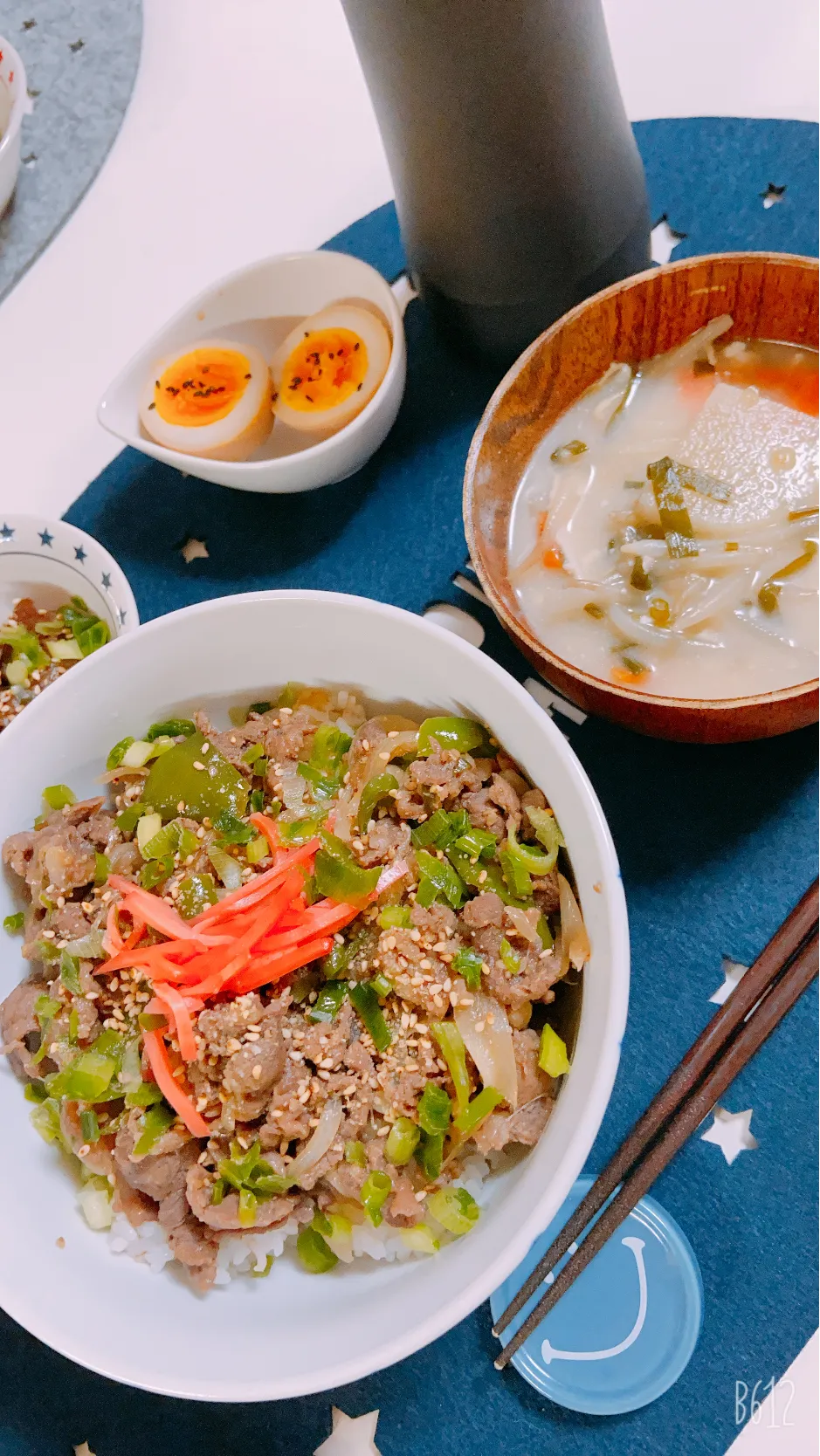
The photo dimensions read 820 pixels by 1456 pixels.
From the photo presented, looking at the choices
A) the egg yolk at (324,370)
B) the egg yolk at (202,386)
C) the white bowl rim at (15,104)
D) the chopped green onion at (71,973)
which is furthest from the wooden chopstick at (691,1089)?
the white bowl rim at (15,104)

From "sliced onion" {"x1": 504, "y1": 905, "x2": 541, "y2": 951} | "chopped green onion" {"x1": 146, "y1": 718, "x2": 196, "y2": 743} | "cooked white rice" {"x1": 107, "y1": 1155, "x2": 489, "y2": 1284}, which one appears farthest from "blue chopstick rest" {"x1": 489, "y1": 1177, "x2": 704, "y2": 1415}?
"chopped green onion" {"x1": 146, "y1": 718, "x2": 196, "y2": 743}

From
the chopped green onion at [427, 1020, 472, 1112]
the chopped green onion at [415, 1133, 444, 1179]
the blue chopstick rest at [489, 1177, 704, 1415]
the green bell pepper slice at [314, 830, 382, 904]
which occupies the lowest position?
the blue chopstick rest at [489, 1177, 704, 1415]

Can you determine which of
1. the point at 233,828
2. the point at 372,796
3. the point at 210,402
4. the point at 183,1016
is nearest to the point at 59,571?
the point at 210,402

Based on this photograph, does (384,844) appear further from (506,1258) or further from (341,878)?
(506,1258)

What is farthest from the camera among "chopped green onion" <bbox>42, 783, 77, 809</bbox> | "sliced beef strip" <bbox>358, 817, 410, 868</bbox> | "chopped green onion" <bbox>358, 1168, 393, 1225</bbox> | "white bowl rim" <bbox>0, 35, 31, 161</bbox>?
"white bowl rim" <bbox>0, 35, 31, 161</bbox>

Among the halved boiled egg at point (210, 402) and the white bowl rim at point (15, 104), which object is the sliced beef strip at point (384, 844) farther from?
the white bowl rim at point (15, 104)

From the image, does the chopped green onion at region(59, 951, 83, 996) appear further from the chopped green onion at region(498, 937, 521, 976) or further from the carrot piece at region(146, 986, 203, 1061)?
the chopped green onion at region(498, 937, 521, 976)
